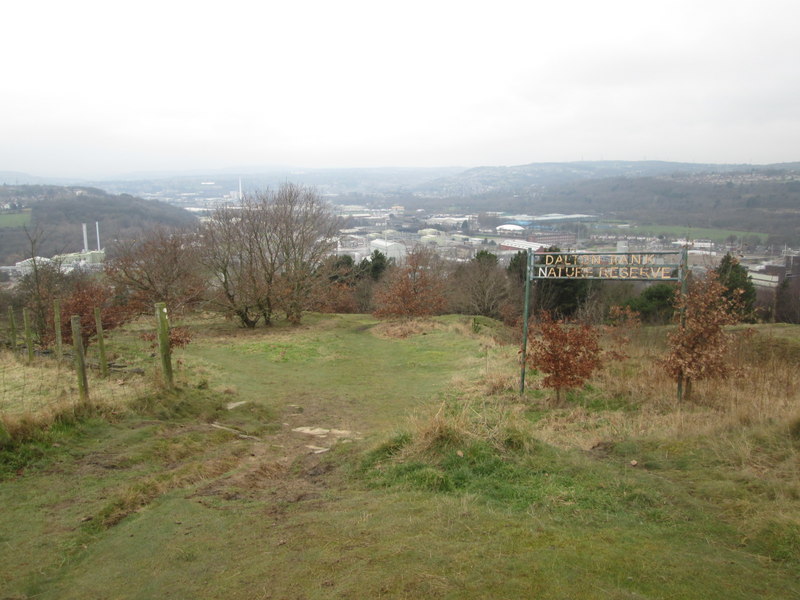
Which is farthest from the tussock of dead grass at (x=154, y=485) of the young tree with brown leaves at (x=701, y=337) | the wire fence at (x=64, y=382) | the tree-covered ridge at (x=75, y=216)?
the tree-covered ridge at (x=75, y=216)

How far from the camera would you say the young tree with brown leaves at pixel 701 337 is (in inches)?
341

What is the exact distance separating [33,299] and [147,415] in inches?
560

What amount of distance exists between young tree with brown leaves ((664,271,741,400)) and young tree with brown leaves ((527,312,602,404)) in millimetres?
1281

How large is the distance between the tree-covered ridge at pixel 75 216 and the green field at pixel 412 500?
35403 mm

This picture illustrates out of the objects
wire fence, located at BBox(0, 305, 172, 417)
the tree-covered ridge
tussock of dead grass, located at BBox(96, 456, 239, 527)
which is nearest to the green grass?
wire fence, located at BBox(0, 305, 172, 417)

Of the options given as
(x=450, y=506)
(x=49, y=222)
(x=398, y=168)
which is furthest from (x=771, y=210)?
(x=398, y=168)

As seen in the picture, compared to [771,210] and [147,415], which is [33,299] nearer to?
[147,415]

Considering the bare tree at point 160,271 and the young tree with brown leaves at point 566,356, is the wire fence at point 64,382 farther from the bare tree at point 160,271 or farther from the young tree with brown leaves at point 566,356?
the bare tree at point 160,271

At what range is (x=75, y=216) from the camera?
2063 inches

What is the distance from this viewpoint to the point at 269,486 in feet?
19.2

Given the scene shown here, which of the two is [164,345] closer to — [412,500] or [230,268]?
[412,500]

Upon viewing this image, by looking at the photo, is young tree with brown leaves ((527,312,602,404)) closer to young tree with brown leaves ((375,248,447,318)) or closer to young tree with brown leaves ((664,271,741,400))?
young tree with brown leaves ((664,271,741,400))

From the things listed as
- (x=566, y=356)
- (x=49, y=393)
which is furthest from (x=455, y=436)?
(x=49, y=393)

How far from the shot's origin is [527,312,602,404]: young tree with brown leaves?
949 centimetres
